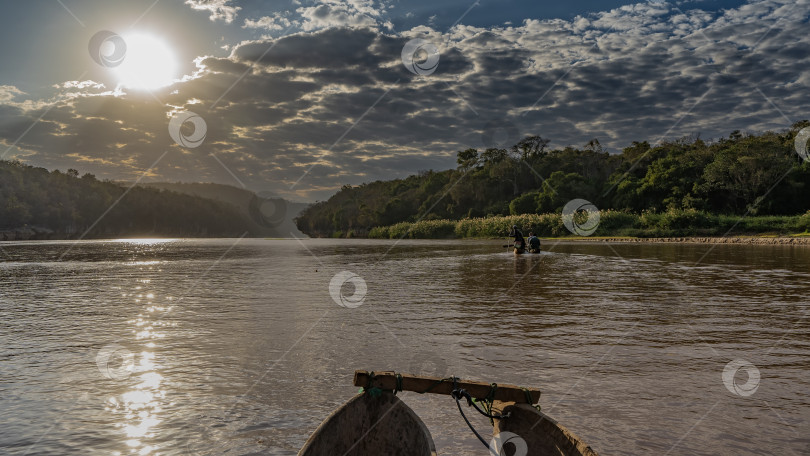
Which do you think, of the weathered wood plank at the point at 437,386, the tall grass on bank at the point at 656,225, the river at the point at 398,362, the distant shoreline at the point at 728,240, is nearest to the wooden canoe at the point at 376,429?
the weathered wood plank at the point at 437,386

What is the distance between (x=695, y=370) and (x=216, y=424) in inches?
250

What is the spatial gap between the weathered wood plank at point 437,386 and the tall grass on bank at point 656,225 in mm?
59414

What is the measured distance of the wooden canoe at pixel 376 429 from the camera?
398 cm

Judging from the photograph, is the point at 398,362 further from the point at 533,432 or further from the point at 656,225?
the point at 656,225

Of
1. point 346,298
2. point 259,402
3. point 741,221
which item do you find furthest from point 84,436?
point 741,221

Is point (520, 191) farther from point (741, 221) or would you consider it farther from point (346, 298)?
point (346, 298)

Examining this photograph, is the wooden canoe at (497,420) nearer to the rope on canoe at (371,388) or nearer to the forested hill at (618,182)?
the rope on canoe at (371,388)

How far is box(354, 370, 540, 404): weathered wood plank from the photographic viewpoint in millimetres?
4223

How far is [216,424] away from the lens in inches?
203

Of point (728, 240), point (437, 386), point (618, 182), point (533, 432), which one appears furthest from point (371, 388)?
point (618, 182)

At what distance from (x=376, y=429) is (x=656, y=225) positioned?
64.5 metres

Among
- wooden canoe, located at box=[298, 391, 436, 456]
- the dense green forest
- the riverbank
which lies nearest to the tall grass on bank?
the riverbank

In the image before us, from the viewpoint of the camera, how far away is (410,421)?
13.5ft

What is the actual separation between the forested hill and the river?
60.1m
